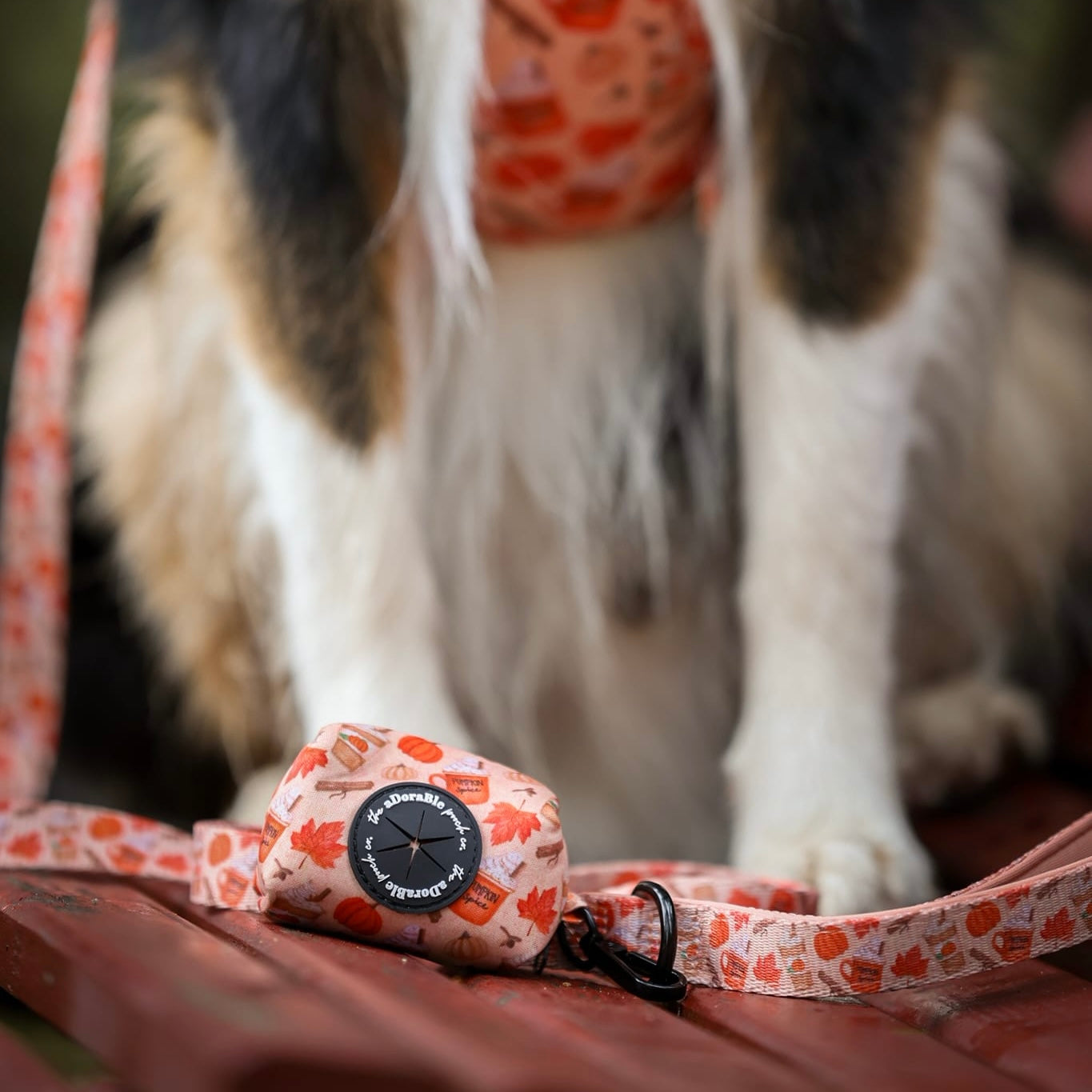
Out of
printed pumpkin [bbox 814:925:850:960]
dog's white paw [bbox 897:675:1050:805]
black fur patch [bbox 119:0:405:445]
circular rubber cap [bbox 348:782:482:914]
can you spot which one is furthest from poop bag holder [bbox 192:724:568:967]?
dog's white paw [bbox 897:675:1050:805]

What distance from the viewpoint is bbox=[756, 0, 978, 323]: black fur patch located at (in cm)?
95

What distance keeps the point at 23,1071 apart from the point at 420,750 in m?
0.23

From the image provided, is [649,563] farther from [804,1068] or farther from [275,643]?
[804,1068]

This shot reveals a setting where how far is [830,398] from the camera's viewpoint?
100cm

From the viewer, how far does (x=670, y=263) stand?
3.68 ft

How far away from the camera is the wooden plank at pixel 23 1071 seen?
53 cm

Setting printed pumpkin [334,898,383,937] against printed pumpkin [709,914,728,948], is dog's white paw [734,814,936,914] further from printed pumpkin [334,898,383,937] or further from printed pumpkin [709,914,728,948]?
printed pumpkin [334,898,383,937]

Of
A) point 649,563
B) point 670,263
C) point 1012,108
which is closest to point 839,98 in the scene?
point 670,263

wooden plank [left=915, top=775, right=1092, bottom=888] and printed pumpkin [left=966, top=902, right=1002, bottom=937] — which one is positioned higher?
printed pumpkin [left=966, top=902, right=1002, bottom=937]

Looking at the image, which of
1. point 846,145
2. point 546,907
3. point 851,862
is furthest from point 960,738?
point 546,907

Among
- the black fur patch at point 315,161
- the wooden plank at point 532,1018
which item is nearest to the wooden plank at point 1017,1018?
the wooden plank at point 532,1018

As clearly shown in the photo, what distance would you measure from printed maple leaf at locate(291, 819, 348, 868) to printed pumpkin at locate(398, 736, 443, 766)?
0.18 ft

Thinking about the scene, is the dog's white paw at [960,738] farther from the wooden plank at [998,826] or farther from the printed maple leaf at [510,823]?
the printed maple leaf at [510,823]

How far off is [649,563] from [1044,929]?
1.73 ft
